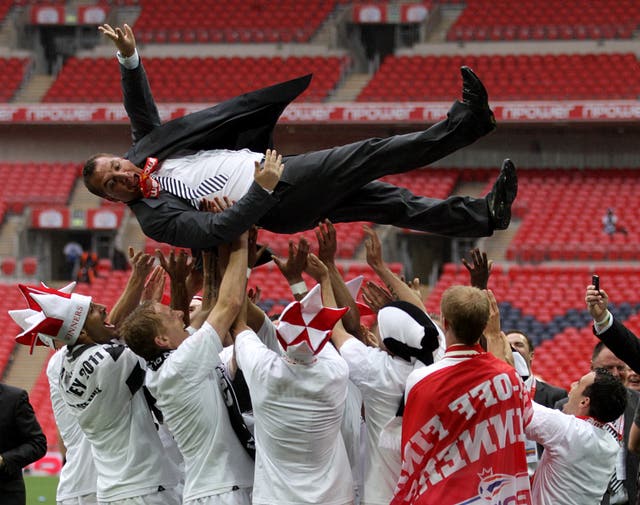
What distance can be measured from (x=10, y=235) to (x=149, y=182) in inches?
671

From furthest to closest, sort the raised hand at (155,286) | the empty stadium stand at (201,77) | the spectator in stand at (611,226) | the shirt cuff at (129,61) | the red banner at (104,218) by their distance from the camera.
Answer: the empty stadium stand at (201,77)
the red banner at (104,218)
the spectator in stand at (611,226)
the raised hand at (155,286)
the shirt cuff at (129,61)

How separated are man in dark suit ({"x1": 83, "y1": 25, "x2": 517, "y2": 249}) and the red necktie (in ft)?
0.06

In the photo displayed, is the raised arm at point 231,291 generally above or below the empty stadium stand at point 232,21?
above

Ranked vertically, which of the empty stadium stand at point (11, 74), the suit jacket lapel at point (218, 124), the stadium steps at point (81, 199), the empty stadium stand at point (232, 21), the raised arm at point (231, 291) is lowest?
the stadium steps at point (81, 199)

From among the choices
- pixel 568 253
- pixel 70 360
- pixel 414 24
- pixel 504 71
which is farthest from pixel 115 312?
pixel 414 24

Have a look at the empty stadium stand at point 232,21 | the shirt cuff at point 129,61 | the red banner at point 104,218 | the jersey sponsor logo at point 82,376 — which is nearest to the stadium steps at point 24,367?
the red banner at point 104,218

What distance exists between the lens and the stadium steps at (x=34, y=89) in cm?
2331

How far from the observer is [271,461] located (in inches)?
174

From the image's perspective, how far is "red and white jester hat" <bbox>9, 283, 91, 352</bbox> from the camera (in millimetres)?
4719

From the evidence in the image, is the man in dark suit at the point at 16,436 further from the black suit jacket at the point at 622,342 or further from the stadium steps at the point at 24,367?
the stadium steps at the point at 24,367

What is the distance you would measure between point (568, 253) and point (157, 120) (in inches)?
559

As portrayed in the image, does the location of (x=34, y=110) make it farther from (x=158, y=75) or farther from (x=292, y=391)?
(x=292, y=391)

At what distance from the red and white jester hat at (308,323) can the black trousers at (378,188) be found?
3.03 ft

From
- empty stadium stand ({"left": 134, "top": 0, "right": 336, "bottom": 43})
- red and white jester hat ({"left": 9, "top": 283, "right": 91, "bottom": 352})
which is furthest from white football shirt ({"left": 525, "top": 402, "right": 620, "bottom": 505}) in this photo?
empty stadium stand ({"left": 134, "top": 0, "right": 336, "bottom": 43})
